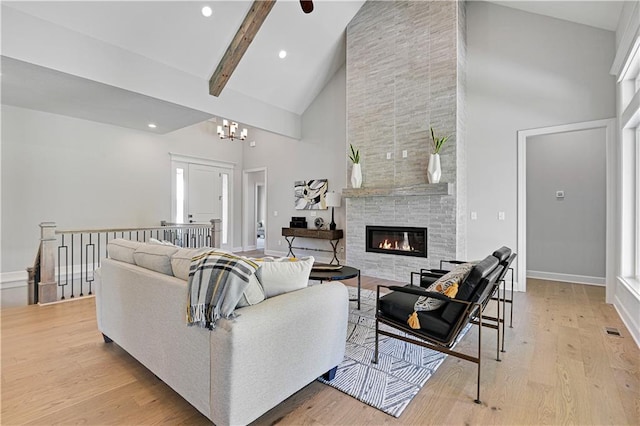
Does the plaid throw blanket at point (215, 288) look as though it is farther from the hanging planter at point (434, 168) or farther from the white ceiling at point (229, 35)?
the white ceiling at point (229, 35)

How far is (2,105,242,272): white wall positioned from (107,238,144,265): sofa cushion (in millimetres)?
3942

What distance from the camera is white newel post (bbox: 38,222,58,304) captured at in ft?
12.7

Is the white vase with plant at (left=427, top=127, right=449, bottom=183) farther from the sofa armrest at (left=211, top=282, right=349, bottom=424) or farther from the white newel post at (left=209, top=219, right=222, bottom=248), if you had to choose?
the white newel post at (left=209, top=219, right=222, bottom=248)

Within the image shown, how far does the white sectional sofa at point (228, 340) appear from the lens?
4.84 feet

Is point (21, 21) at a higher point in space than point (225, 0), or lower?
lower

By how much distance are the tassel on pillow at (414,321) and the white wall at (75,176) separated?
6272 mm

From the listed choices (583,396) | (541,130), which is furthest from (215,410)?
(541,130)

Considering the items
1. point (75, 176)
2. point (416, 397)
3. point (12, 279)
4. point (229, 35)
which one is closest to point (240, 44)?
point (229, 35)

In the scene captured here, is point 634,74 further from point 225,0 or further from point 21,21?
point 21,21

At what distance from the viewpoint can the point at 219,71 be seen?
4.93 metres

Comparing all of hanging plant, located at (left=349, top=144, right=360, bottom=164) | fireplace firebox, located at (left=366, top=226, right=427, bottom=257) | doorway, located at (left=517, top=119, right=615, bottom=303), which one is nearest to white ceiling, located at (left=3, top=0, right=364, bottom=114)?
hanging plant, located at (left=349, top=144, right=360, bottom=164)

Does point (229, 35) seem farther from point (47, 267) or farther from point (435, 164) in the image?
point (47, 267)

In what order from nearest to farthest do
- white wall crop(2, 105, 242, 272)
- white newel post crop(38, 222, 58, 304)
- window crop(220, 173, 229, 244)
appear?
white newel post crop(38, 222, 58, 304) < white wall crop(2, 105, 242, 272) < window crop(220, 173, 229, 244)

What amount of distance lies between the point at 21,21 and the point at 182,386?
4.23m
